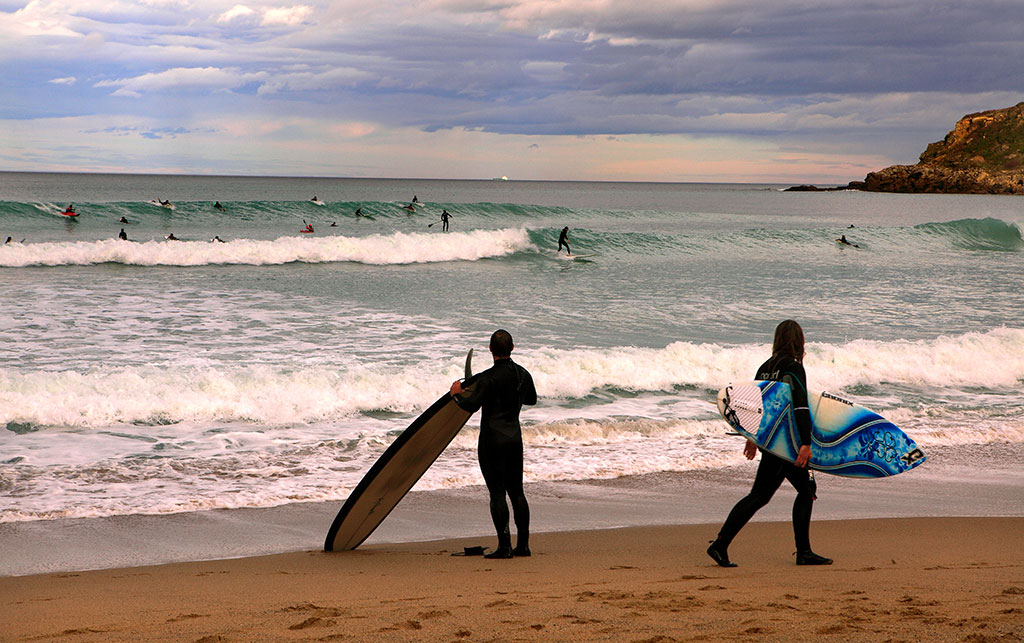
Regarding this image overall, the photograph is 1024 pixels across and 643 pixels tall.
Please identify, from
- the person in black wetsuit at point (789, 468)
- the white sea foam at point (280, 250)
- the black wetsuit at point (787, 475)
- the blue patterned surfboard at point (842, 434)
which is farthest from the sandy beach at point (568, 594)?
the white sea foam at point (280, 250)

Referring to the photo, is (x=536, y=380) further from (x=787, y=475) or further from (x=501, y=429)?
(x=787, y=475)

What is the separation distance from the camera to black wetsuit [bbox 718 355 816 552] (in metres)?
4.70

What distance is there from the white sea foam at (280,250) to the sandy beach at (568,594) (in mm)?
22063

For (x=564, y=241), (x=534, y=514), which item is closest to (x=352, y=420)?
(x=534, y=514)

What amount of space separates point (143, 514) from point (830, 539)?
4.88m

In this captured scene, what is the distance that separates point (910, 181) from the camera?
131 meters

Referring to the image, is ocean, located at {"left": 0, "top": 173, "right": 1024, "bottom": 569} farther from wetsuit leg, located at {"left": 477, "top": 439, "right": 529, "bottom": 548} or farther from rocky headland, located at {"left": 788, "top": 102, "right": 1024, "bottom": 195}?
rocky headland, located at {"left": 788, "top": 102, "right": 1024, "bottom": 195}

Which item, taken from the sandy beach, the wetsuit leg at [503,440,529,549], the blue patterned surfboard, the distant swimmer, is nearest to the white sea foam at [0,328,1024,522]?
the sandy beach

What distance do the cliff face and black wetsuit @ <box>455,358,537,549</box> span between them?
13064 cm

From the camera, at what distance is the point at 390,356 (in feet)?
40.1

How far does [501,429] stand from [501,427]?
1 centimetres

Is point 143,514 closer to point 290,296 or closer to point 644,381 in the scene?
point 644,381

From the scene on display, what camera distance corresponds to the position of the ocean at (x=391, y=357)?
25.2 feet

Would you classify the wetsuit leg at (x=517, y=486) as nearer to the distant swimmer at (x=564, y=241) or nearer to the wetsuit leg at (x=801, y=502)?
the wetsuit leg at (x=801, y=502)
